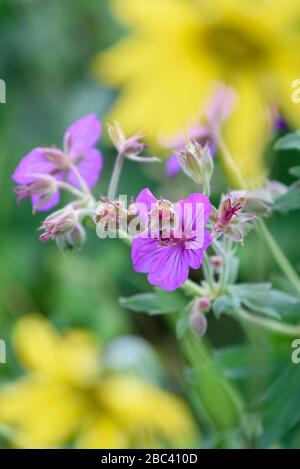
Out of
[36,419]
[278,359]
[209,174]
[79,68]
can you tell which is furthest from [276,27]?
[79,68]

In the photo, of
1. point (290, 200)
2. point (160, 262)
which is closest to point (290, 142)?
point (290, 200)

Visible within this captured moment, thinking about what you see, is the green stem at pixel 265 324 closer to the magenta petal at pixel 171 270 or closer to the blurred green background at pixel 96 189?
the magenta petal at pixel 171 270

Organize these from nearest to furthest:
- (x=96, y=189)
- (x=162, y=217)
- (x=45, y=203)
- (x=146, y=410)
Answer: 1. (x=162, y=217)
2. (x=45, y=203)
3. (x=146, y=410)
4. (x=96, y=189)

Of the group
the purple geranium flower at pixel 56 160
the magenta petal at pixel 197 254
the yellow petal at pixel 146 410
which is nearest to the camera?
the magenta petal at pixel 197 254

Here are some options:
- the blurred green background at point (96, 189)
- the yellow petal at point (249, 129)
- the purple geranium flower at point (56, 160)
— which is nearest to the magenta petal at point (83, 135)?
the purple geranium flower at point (56, 160)

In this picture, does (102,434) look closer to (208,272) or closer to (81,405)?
(81,405)

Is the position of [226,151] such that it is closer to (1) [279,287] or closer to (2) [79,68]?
(1) [279,287]
